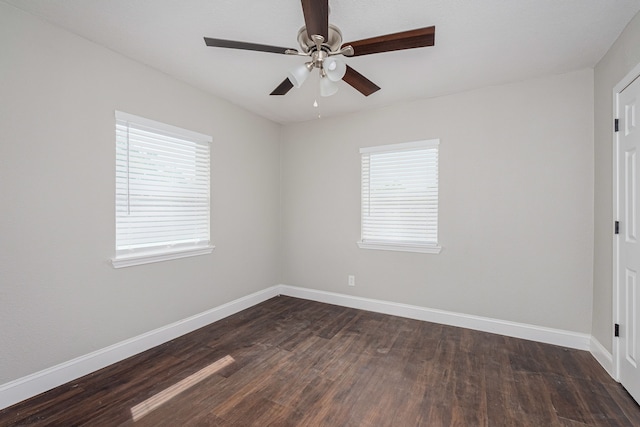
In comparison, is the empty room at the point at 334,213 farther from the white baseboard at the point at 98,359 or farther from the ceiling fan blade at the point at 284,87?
the ceiling fan blade at the point at 284,87

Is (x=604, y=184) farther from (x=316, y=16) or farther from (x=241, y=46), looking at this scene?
(x=241, y=46)

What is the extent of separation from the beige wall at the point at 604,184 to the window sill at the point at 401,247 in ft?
4.43

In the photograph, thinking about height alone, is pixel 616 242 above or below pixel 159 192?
below

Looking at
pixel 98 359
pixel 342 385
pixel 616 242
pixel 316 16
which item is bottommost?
pixel 342 385

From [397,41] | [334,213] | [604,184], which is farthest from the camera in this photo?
[334,213]

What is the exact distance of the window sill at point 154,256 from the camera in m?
2.45

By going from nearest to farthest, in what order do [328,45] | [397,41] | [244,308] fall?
[397,41] < [328,45] < [244,308]

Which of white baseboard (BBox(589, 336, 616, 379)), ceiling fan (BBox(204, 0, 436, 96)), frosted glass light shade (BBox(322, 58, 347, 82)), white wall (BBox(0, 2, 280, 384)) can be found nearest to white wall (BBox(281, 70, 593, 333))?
white baseboard (BBox(589, 336, 616, 379))

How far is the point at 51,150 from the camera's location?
2074mm

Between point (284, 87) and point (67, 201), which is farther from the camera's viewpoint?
point (284, 87)

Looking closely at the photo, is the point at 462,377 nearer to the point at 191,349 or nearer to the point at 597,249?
the point at 597,249

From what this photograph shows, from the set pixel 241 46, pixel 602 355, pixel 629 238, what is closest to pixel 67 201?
pixel 241 46

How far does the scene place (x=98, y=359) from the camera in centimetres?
230

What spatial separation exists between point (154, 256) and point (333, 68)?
2325 mm
